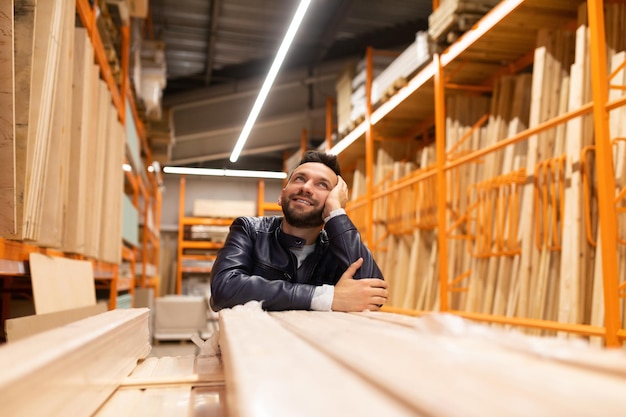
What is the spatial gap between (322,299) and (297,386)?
1.93 meters

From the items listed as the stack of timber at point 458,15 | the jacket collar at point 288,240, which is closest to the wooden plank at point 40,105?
the jacket collar at point 288,240

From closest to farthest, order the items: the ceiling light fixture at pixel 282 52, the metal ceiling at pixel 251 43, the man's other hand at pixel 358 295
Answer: the man's other hand at pixel 358 295, the ceiling light fixture at pixel 282 52, the metal ceiling at pixel 251 43

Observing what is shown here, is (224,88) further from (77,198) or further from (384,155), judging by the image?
(77,198)

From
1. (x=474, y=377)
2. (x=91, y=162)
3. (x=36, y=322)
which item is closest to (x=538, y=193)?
(x=91, y=162)

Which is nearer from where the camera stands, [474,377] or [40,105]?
[474,377]

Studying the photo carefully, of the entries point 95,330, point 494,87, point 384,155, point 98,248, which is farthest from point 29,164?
point 384,155

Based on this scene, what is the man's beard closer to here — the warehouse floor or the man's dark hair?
the man's dark hair

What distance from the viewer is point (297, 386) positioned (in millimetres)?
712

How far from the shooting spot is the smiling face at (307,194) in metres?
3.08

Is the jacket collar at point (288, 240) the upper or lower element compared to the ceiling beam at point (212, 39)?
lower

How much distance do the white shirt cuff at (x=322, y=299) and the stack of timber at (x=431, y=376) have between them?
5.03ft

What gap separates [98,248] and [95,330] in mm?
4814

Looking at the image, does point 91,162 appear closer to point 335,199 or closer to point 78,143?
point 78,143

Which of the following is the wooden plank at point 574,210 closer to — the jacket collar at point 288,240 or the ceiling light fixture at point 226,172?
the jacket collar at point 288,240
